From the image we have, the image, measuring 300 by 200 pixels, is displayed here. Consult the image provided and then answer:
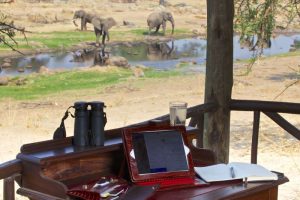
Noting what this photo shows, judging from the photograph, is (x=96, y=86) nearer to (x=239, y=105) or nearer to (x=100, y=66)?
(x=100, y=66)

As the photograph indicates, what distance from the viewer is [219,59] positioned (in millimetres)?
4266

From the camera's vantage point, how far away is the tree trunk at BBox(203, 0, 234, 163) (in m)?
4.23

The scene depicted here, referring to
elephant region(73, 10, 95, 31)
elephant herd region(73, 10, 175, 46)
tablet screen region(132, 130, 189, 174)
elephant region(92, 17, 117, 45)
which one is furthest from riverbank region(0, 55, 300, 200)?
elephant region(73, 10, 95, 31)

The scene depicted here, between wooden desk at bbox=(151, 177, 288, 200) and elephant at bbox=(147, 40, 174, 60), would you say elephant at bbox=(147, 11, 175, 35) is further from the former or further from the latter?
wooden desk at bbox=(151, 177, 288, 200)

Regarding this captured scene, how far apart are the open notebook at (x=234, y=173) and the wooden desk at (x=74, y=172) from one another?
0.11ft

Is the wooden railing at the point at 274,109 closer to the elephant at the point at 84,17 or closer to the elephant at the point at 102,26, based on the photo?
the elephant at the point at 102,26

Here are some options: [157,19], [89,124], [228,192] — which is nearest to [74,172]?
[89,124]

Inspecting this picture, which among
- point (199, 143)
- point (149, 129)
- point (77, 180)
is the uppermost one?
point (149, 129)

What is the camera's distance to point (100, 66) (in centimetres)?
2081

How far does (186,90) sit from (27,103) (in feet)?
12.5

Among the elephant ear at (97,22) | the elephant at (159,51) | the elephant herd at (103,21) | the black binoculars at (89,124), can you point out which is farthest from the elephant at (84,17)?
the black binoculars at (89,124)

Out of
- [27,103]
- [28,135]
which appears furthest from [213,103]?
[27,103]

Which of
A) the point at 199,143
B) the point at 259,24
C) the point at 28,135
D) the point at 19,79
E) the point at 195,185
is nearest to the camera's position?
the point at 195,185

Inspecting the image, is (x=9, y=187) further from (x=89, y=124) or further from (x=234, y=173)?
(x=234, y=173)
